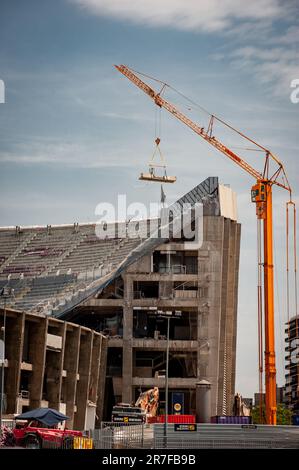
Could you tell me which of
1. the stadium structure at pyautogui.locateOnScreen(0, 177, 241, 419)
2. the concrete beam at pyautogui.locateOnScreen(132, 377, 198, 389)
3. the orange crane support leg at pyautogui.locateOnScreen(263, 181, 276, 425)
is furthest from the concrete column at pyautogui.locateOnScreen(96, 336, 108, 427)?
the orange crane support leg at pyautogui.locateOnScreen(263, 181, 276, 425)

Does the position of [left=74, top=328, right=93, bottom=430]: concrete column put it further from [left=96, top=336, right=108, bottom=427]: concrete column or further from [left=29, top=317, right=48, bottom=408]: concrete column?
[left=29, top=317, right=48, bottom=408]: concrete column

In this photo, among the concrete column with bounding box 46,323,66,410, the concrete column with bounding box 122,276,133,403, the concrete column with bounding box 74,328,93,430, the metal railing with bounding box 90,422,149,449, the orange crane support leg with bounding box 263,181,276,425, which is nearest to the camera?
the metal railing with bounding box 90,422,149,449

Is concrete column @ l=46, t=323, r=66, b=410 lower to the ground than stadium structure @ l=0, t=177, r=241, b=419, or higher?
lower

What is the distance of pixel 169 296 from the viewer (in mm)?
133500

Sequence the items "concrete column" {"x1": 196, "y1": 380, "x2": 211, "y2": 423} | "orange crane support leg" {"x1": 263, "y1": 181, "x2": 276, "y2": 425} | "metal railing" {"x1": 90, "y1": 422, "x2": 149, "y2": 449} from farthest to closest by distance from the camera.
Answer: "orange crane support leg" {"x1": 263, "y1": 181, "x2": 276, "y2": 425} < "concrete column" {"x1": 196, "y1": 380, "x2": 211, "y2": 423} < "metal railing" {"x1": 90, "y1": 422, "x2": 149, "y2": 449}

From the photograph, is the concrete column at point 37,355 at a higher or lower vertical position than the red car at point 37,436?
higher

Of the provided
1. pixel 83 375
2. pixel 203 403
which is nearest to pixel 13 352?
pixel 203 403

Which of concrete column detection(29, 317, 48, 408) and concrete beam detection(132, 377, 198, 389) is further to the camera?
concrete beam detection(132, 377, 198, 389)

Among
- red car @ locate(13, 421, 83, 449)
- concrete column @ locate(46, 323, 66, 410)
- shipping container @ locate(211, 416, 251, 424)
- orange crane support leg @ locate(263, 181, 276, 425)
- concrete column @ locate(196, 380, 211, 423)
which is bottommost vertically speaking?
red car @ locate(13, 421, 83, 449)

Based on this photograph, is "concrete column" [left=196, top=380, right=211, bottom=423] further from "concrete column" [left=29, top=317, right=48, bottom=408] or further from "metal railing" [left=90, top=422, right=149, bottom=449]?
"metal railing" [left=90, top=422, right=149, bottom=449]

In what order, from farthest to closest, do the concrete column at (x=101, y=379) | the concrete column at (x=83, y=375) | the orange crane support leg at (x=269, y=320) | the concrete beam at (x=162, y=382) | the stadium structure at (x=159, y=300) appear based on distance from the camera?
1. the orange crane support leg at (x=269, y=320)
2. the stadium structure at (x=159, y=300)
3. the concrete beam at (x=162, y=382)
4. the concrete column at (x=101, y=379)
5. the concrete column at (x=83, y=375)

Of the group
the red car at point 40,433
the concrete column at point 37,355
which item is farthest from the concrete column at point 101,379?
the red car at point 40,433

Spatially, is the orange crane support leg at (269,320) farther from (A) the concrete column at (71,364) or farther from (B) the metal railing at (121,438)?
(B) the metal railing at (121,438)
